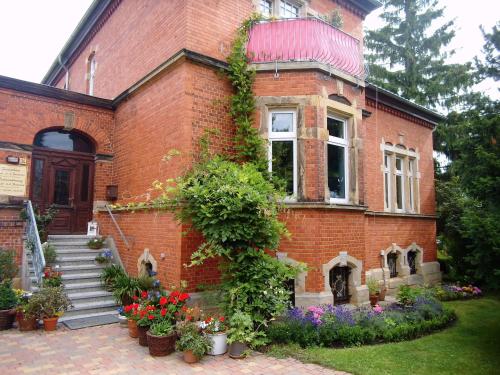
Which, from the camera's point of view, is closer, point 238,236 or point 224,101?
point 238,236

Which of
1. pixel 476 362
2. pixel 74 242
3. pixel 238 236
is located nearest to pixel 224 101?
pixel 238 236

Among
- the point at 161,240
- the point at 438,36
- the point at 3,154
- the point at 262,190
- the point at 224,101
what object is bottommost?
the point at 161,240

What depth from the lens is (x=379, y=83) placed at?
21.2 meters

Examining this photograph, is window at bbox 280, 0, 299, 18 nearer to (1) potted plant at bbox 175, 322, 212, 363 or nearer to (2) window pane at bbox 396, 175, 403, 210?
(2) window pane at bbox 396, 175, 403, 210

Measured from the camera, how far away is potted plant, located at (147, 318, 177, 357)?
5590 mm

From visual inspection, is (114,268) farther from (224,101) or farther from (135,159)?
(224,101)

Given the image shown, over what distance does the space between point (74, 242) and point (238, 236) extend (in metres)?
5.68

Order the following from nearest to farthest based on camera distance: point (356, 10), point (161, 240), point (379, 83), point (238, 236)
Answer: point (238, 236), point (161, 240), point (356, 10), point (379, 83)

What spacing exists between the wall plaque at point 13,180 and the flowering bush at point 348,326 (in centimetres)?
717

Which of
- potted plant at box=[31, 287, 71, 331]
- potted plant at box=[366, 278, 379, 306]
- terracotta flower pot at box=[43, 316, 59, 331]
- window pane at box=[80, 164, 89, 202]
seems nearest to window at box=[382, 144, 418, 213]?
potted plant at box=[366, 278, 379, 306]

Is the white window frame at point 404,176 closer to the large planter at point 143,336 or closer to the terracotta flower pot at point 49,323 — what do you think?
the large planter at point 143,336

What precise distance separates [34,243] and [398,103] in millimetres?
11659

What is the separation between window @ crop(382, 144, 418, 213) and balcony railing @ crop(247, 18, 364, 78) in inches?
185

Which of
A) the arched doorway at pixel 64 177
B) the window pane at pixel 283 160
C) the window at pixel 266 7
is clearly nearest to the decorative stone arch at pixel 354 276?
the window pane at pixel 283 160
